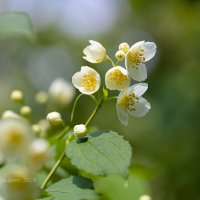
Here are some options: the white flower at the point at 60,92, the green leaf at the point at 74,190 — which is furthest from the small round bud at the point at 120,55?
the white flower at the point at 60,92

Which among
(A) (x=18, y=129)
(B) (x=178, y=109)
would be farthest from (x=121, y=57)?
(B) (x=178, y=109)

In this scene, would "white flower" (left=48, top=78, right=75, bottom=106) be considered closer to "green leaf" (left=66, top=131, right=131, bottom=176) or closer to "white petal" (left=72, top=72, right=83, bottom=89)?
"white petal" (left=72, top=72, right=83, bottom=89)

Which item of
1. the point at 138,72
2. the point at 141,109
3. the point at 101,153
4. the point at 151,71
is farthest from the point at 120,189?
the point at 151,71

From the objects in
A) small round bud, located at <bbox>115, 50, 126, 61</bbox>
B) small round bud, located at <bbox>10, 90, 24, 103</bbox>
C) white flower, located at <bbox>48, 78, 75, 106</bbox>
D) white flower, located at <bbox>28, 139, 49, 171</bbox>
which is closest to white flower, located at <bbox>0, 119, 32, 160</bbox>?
white flower, located at <bbox>28, 139, 49, 171</bbox>

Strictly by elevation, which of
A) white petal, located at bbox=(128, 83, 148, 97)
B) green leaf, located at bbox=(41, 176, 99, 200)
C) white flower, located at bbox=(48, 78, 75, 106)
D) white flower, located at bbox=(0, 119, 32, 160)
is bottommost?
green leaf, located at bbox=(41, 176, 99, 200)

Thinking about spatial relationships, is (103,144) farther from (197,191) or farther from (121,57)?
(197,191)

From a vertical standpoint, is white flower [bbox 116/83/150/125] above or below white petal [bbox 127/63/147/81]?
below

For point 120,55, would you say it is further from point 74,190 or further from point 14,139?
point 14,139

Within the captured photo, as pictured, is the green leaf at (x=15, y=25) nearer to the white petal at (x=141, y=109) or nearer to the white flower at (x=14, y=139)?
the white petal at (x=141, y=109)
